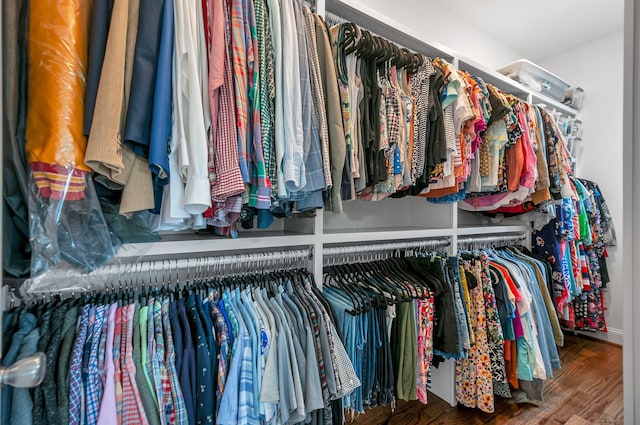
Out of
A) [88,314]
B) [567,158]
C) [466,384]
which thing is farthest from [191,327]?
[567,158]

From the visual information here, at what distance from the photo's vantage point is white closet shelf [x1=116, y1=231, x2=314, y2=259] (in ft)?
2.85

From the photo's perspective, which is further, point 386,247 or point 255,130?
point 386,247

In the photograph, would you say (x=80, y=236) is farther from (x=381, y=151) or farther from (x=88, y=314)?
(x=381, y=151)

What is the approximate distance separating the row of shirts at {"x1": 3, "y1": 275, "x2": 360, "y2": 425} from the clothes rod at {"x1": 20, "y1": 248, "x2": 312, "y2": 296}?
100mm

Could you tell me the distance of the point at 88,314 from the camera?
2.72ft

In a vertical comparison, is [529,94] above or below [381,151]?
above

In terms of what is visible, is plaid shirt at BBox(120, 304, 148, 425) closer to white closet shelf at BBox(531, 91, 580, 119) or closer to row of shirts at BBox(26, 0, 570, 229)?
row of shirts at BBox(26, 0, 570, 229)

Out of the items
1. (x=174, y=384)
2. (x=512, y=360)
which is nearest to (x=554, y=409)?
(x=512, y=360)

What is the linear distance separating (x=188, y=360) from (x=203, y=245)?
A: 346mm

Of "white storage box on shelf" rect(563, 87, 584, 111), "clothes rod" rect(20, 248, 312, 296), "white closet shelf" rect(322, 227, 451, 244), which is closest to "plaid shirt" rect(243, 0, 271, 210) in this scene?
"clothes rod" rect(20, 248, 312, 296)

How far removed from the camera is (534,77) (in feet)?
8.02

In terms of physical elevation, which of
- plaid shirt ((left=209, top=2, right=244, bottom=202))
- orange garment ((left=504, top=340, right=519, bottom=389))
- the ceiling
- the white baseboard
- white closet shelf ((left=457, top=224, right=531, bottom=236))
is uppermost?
the ceiling

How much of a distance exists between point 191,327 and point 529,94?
2761 millimetres

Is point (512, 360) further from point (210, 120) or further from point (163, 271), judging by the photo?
point (210, 120)
